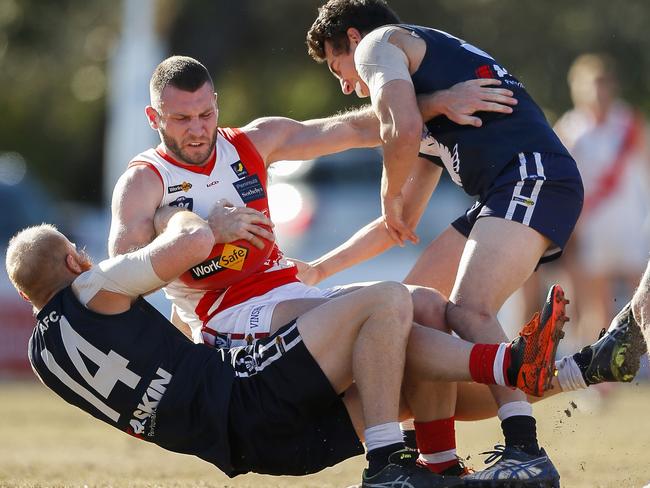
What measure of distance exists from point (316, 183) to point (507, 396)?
1143 cm

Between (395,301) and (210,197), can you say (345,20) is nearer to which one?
(210,197)

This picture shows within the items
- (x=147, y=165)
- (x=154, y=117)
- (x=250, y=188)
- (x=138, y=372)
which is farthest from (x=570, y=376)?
(x=154, y=117)

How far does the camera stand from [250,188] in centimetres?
555

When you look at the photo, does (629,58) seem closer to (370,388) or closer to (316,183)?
(316,183)

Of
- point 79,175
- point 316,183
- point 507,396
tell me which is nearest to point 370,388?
point 507,396

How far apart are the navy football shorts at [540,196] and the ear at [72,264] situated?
1.70 m

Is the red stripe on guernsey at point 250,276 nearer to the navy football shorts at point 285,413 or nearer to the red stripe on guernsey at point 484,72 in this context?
the navy football shorts at point 285,413

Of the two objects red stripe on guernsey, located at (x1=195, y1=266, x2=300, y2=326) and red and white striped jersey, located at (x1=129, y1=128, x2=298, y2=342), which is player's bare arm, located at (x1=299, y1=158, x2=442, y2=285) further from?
red stripe on guernsey, located at (x1=195, y1=266, x2=300, y2=326)

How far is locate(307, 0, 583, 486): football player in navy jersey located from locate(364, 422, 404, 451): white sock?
16.3 inches

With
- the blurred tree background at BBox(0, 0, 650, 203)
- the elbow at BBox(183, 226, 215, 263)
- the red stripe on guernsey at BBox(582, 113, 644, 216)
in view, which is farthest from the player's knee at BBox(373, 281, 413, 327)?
the blurred tree background at BBox(0, 0, 650, 203)

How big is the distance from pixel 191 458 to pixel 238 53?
17.9 metres

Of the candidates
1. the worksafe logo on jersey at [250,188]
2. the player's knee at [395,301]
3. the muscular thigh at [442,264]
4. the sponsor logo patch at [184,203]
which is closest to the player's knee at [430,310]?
the player's knee at [395,301]

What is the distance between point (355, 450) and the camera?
194 inches

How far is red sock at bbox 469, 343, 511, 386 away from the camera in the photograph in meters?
4.70
